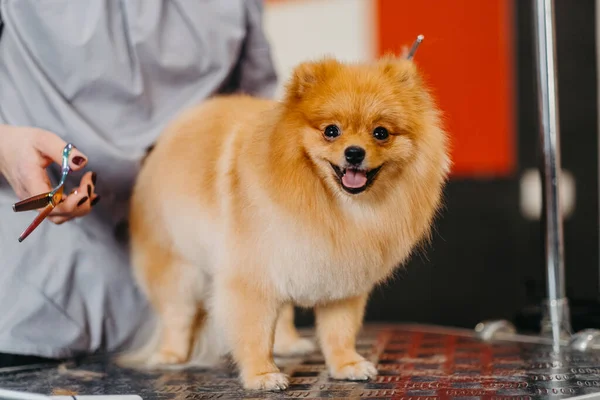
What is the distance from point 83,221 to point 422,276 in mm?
2079

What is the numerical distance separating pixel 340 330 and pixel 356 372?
0.09m

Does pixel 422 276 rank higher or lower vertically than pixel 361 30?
lower

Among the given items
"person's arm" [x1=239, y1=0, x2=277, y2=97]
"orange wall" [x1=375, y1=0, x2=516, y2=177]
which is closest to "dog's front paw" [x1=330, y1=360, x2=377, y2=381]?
"person's arm" [x1=239, y1=0, x2=277, y2=97]

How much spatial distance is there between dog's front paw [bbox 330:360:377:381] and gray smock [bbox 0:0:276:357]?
509 mm

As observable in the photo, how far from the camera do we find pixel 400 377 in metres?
1.23

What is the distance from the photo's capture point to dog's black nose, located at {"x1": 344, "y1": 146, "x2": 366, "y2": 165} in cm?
106

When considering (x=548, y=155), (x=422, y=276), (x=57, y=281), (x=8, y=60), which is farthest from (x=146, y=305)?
(x=422, y=276)

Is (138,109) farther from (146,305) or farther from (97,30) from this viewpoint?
(146,305)

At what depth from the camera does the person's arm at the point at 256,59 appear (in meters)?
1.67

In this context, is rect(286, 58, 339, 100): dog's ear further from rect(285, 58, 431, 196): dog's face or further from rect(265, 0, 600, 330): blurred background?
rect(265, 0, 600, 330): blurred background

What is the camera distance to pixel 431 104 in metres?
1.20

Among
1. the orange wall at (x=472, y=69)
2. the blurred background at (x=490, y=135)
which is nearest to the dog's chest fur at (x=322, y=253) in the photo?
the blurred background at (x=490, y=135)

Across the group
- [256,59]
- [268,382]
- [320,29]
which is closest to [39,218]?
[268,382]

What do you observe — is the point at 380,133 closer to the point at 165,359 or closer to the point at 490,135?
the point at 165,359
